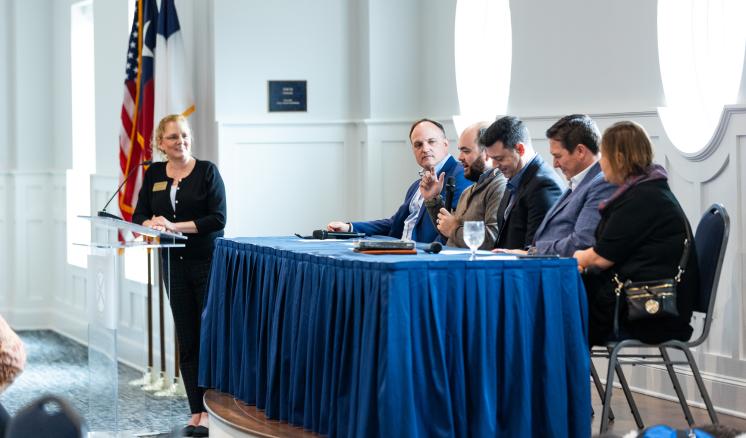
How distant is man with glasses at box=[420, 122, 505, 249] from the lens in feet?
17.1

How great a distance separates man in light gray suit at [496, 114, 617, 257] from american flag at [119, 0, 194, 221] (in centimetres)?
353

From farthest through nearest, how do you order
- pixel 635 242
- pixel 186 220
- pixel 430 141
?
pixel 186 220 < pixel 430 141 < pixel 635 242

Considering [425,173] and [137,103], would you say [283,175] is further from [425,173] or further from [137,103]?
[425,173]

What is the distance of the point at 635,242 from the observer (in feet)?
14.1

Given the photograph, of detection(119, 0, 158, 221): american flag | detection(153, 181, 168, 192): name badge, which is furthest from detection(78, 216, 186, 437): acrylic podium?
detection(119, 0, 158, 221): american flag

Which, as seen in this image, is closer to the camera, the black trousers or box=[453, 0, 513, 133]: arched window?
the black trousers

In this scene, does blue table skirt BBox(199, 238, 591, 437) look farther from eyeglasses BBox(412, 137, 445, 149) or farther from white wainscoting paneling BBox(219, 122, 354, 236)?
white wainscoting paneling BBox(219, 122, 354, 236)

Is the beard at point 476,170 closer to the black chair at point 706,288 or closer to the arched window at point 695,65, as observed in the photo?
the arched window at point 695,65

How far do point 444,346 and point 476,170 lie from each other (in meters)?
1.75

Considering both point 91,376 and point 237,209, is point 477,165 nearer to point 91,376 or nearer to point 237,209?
point 91,376

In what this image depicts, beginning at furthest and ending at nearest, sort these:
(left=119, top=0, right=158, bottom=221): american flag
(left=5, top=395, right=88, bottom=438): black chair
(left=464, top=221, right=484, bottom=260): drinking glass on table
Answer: (left=119, top=0, right=158, bottom=221): american flag
(left=464, top=221, right=484, bottom=260): drinking glass on table
(left=5, top=395, right=88, bottom=438): black chair

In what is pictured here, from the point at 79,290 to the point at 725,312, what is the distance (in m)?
6.08

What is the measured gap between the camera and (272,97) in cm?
795

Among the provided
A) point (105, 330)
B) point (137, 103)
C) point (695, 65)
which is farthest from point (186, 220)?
point (695, 65)
